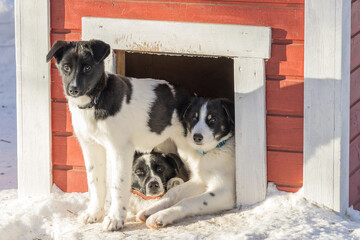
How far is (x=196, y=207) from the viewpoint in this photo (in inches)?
203

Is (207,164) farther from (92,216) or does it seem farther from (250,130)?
(92,216)

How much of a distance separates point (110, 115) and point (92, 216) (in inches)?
33.7

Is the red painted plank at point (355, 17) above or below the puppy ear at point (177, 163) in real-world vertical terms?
above

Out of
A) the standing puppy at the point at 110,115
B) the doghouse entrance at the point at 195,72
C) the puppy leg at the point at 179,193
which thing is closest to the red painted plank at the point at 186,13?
the standing puppy at the point at 110,115

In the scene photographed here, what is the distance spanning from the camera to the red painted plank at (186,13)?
498 cm

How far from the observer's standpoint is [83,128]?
4926 millimetres

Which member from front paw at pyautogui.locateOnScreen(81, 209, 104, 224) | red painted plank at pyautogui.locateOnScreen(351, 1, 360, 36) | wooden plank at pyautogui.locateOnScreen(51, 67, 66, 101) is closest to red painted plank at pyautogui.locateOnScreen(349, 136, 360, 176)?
red painted plank at pyautogui.locateOnScreen(351, 1, 360, 36)

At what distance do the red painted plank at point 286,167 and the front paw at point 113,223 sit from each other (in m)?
1.24

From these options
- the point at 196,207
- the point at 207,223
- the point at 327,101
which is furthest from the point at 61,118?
the point at 327,101

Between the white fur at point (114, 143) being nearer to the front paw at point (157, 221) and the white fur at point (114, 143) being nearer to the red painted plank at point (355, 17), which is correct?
the front paw at point (157, 221)

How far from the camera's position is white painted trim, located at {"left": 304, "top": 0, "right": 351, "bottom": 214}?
15.9ft

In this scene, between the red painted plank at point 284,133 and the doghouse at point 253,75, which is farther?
the red painted plank at point 284,133

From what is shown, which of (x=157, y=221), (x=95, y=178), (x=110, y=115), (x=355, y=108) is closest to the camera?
(x=110, y=115)

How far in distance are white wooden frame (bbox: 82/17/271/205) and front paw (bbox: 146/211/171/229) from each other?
0.66 metres
